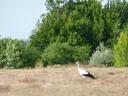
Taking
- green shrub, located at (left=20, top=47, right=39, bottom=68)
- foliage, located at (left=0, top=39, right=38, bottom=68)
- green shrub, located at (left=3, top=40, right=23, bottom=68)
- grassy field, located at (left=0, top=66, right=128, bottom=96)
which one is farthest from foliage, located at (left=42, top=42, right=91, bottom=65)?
grassy field, located at (left=0, top=66, right=128, bottom=96)

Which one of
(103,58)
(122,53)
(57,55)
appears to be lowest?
(103,58)

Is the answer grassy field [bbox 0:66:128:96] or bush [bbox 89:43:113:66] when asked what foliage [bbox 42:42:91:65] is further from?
grassy field [bbox 0:66:128:96]

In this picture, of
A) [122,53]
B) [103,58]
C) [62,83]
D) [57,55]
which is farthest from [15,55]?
[62,83]

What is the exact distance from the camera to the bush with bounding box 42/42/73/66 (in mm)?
53531

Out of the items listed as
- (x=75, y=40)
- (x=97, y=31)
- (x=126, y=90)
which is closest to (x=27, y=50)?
(x=75, y=40)

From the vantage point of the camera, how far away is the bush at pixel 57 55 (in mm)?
53531

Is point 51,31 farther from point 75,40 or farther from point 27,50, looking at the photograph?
point 27,50

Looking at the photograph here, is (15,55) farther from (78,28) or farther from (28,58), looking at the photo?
(78,28)

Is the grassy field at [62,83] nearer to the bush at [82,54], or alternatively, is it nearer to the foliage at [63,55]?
the foliage at [63,55]

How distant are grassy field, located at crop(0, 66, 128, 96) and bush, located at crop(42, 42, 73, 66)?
29323 mm

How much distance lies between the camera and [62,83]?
20.5 meters

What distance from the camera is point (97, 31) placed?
229 feet

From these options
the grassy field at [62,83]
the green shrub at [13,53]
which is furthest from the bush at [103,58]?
the grassy field at [62,83]

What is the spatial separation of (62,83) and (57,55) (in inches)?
A: 1301
